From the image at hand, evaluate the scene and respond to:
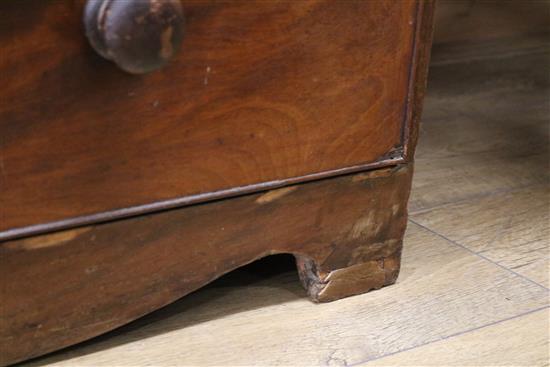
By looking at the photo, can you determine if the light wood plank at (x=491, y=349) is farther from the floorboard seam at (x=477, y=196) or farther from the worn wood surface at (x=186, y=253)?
the floorboard seam at (x=477, y=196)

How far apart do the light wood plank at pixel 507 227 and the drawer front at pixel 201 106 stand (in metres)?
0.28

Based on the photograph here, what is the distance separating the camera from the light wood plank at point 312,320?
810 mm

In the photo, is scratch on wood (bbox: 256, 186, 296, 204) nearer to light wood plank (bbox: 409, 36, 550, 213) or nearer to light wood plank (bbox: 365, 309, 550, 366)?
light wood plank (bbox: 365, 309, 550, 366)

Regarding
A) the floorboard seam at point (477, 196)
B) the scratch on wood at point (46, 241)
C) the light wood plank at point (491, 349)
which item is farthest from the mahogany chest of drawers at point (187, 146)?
the floorboard seam at point (477, 196)

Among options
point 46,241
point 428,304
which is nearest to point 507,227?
point 428,304

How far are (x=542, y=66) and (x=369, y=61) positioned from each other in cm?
137

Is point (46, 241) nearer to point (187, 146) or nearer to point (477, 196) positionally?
point (187, 146)

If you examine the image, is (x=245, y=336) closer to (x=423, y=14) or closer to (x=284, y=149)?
(x=284, y=149)

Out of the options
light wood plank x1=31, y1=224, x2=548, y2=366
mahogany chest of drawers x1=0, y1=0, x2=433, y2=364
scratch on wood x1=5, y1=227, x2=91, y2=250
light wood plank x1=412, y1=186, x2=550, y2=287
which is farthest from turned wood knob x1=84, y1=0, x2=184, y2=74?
light wood plank x1=412, y1=186, x2=550, y2=287

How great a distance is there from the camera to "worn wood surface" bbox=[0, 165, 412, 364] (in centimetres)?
74

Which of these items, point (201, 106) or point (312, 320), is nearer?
point (201, 106)

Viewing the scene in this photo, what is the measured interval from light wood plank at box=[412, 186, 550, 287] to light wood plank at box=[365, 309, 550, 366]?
0.43 feet

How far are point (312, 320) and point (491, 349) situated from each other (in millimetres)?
201

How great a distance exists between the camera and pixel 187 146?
2.51ft
